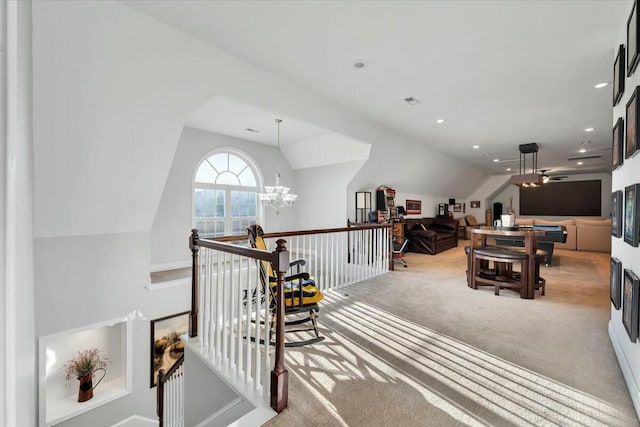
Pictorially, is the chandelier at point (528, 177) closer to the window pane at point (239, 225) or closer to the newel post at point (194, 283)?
the window pane at point (239, 225)

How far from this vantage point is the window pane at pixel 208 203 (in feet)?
19.3

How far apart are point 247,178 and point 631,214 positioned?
6.38 m

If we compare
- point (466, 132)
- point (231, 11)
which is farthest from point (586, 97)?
point (231, 11)

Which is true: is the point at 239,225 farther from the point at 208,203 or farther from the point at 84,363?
the point at 84,363

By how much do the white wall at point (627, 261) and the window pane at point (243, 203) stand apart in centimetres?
624

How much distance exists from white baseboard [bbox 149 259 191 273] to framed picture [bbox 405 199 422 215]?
647 centimetres

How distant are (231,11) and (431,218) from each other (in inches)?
364

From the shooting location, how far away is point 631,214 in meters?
1.78

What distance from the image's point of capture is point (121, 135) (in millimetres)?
2793

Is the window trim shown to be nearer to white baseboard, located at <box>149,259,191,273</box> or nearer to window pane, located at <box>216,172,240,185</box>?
window pane, located at <box>216,172,240,185</box>

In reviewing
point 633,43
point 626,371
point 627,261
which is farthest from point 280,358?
point 633,43

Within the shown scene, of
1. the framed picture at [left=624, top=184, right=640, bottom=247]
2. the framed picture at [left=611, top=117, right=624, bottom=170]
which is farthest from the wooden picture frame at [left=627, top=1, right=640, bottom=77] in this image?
the framed picture at [left=624, top=184, right=640, bottom=247]

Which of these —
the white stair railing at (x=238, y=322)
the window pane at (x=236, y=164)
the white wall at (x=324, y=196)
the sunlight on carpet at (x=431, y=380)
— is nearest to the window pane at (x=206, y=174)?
the window pane at (x=236, y=164)

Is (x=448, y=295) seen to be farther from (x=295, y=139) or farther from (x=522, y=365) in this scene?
(x=295, y=139)
